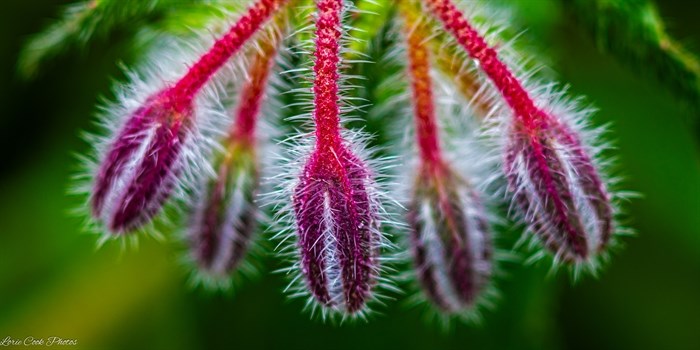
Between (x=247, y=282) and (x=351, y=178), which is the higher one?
(x=247, y=282)

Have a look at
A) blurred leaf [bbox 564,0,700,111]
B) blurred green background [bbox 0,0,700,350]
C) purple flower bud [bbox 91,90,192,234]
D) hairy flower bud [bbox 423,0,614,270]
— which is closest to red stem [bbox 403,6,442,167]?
hairy flower bud [bbox 423,0,614,270]

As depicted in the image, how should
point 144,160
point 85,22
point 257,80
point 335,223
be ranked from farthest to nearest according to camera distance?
point 85,22, point 257,80, point 144,160, point 335,223

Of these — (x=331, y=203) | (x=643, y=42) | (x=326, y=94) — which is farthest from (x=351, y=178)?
(x=643, y=42)

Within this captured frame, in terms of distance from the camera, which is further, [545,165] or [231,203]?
[231,203]

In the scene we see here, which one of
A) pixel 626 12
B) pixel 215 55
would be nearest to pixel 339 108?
pixel 215 55

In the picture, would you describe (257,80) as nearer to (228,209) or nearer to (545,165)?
(228,209)

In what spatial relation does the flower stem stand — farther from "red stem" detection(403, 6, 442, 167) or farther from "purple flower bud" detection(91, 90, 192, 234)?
"red stem" detection(403, 6, 442, 167)

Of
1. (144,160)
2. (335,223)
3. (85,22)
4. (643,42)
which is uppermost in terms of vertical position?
A: (85,22)
